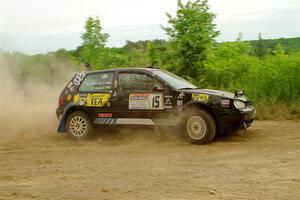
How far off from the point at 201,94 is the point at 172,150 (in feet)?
4.79

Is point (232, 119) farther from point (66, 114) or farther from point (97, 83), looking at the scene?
point (66, 114)

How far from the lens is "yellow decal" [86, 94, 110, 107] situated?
10649mm

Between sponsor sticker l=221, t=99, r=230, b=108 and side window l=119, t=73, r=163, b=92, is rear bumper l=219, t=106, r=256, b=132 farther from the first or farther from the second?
side window l=119, t=73, r=163, b=92

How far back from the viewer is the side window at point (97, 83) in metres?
10.7

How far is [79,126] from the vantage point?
35.9ft

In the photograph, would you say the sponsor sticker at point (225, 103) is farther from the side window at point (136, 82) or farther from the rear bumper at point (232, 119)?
the side window at point (136, 82)

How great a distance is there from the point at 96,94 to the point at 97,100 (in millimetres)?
Answer: 152

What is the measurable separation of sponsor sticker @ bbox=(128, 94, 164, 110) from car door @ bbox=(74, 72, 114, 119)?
64 centimetres

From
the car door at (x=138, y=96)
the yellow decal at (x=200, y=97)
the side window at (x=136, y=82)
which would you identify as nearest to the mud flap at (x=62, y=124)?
the car door at (x=138, y=96)

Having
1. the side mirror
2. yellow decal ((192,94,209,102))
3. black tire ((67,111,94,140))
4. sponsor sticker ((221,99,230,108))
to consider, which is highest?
the side mirror

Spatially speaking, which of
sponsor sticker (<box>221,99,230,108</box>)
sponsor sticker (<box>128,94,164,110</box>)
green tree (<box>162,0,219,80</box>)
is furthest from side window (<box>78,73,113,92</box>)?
green tree (<box>162,0,219,80</box>)

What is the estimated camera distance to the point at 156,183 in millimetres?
6473

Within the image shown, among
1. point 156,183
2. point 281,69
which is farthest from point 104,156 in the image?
point 281,69

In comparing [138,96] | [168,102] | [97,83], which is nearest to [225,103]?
[168,102]
